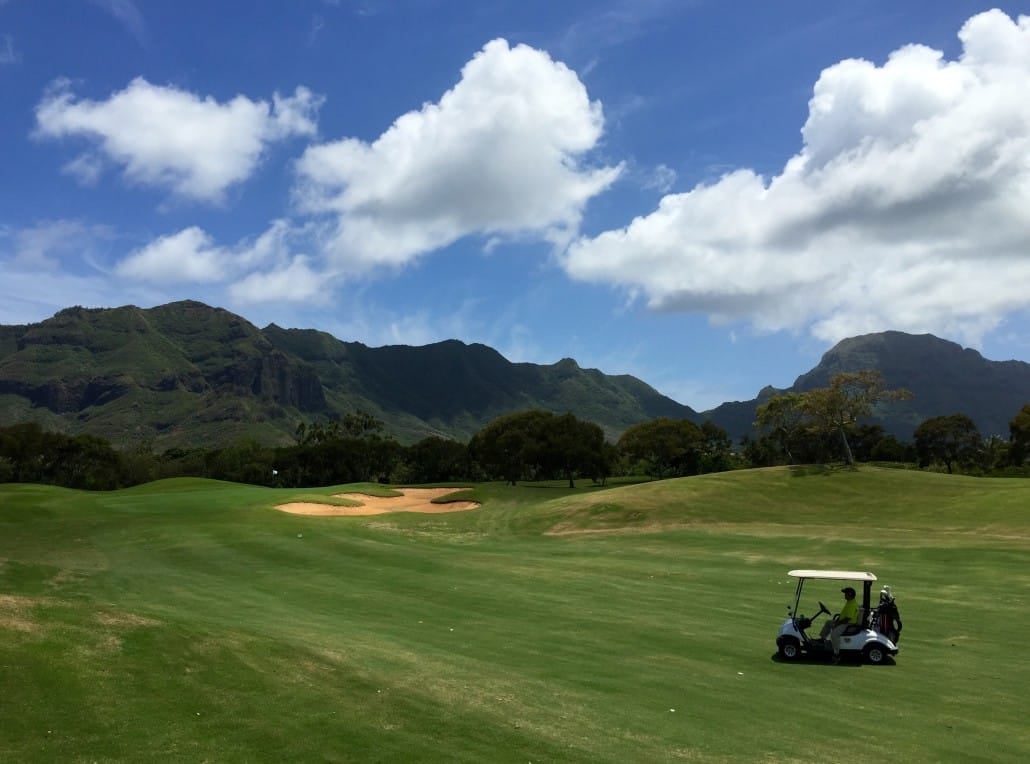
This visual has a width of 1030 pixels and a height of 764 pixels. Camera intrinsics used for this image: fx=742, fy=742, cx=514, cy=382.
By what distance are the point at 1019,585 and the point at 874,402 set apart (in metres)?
44.0

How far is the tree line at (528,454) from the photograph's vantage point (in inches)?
4139

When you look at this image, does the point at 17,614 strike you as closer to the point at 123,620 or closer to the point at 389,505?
the point at 123,620

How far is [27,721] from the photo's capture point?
10055mm

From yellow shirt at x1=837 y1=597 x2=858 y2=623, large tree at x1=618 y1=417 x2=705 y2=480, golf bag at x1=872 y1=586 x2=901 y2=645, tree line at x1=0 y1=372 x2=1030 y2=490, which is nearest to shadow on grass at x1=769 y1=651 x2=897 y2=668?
golf bag at x1=872 y1=586 x2=901 y2=645

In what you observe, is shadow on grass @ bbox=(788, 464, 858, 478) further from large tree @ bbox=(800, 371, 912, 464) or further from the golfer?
the golfer

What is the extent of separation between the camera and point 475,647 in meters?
18.3

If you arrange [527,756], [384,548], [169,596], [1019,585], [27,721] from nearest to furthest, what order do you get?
[27,721]
[527,756]
[169,596]
[1019,585]
[384,548]

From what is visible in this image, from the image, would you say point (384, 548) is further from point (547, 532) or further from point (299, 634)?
point (299, 634)

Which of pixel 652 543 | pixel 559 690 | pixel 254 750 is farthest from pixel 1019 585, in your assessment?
pixel 254 750

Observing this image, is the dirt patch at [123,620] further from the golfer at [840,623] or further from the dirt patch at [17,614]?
the golfer at [840,623]

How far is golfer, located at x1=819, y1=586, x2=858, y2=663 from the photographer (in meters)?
19.0

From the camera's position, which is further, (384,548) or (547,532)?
(547,532)

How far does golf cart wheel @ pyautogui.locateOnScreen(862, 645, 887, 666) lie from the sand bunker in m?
40.9

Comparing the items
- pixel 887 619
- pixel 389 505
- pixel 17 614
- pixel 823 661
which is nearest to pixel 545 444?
pixel 389 505
